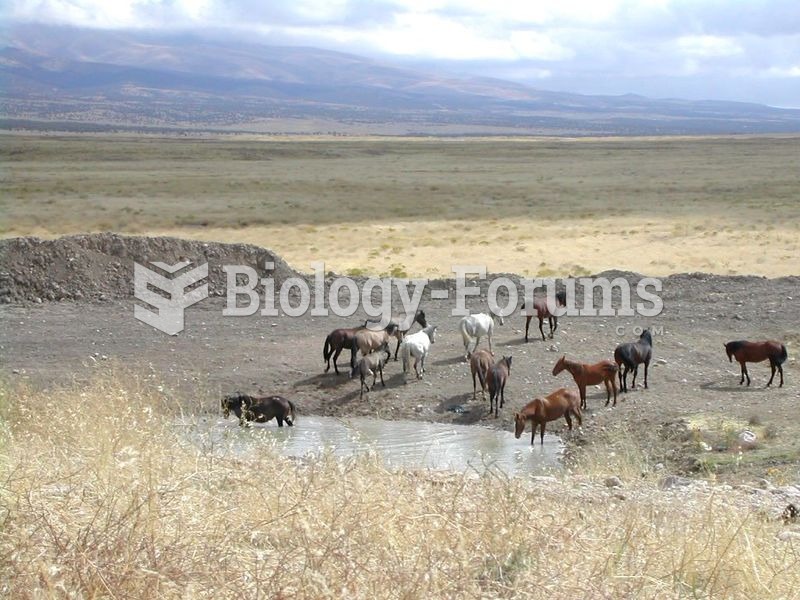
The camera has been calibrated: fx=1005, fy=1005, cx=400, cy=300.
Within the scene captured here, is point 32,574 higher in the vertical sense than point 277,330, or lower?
higher

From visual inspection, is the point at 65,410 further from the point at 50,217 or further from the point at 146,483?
the point at 50,217

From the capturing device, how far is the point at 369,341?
14633mm

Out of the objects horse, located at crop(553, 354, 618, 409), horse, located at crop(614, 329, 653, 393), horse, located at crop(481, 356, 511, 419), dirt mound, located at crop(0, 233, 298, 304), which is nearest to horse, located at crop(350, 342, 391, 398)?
horse, located at crop(481, 356, 511, 419)

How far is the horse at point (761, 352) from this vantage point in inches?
524

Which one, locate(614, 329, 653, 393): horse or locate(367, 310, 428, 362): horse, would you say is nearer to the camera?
locate(614, 329, 653, 393): horse

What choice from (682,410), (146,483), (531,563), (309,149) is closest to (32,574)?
(146,483)

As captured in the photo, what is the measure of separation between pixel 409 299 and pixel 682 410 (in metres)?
7.73

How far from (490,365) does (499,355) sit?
246cm

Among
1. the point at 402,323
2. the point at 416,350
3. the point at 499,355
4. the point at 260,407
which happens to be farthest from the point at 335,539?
the point at 402,323

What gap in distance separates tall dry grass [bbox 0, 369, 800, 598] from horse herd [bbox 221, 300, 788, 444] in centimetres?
532

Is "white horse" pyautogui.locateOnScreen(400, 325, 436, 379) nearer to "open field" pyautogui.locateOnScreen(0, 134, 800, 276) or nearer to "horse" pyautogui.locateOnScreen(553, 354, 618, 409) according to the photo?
"horse" pyautogui.locateOnScreen(553, 354, 618, 409)

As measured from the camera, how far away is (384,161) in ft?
297

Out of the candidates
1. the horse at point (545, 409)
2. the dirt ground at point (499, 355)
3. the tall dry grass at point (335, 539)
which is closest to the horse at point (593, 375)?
the dirt ground at point (499, 355)

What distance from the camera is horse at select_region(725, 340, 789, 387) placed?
13312 mm
